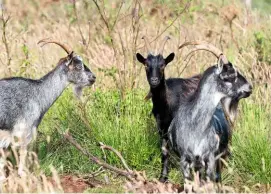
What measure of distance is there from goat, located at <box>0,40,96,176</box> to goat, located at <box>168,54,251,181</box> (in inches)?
75.9

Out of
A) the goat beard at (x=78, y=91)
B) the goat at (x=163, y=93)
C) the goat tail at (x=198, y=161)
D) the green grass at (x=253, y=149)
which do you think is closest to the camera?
the goat tail at (x=198, y=161)

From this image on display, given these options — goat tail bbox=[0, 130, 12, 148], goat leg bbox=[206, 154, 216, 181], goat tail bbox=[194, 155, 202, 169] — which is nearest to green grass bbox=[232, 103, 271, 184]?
goat leg bbox=[206, 154, 216, 181]

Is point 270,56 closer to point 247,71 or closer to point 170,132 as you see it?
point 247,71

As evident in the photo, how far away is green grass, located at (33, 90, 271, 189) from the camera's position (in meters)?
9.32

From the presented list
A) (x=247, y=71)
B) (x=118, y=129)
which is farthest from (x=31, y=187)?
(x=247, y=71)

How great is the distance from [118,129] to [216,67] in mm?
1914

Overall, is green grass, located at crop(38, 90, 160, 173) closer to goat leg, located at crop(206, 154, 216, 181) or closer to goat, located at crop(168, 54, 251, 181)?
goat, located at crop(168, 54, 251, 181)

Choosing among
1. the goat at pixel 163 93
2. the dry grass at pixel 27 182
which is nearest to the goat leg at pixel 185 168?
the goat at pixel 163 93

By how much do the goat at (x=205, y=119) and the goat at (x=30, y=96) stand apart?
1928mm

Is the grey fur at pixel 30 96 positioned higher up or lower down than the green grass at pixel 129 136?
higher up

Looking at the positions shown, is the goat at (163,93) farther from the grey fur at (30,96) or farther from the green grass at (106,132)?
the grey fur at (30,96)

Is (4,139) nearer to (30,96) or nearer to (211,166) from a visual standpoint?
(30,96)

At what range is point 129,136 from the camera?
32.9 feet

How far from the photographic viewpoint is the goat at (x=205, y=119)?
862 centimetres
